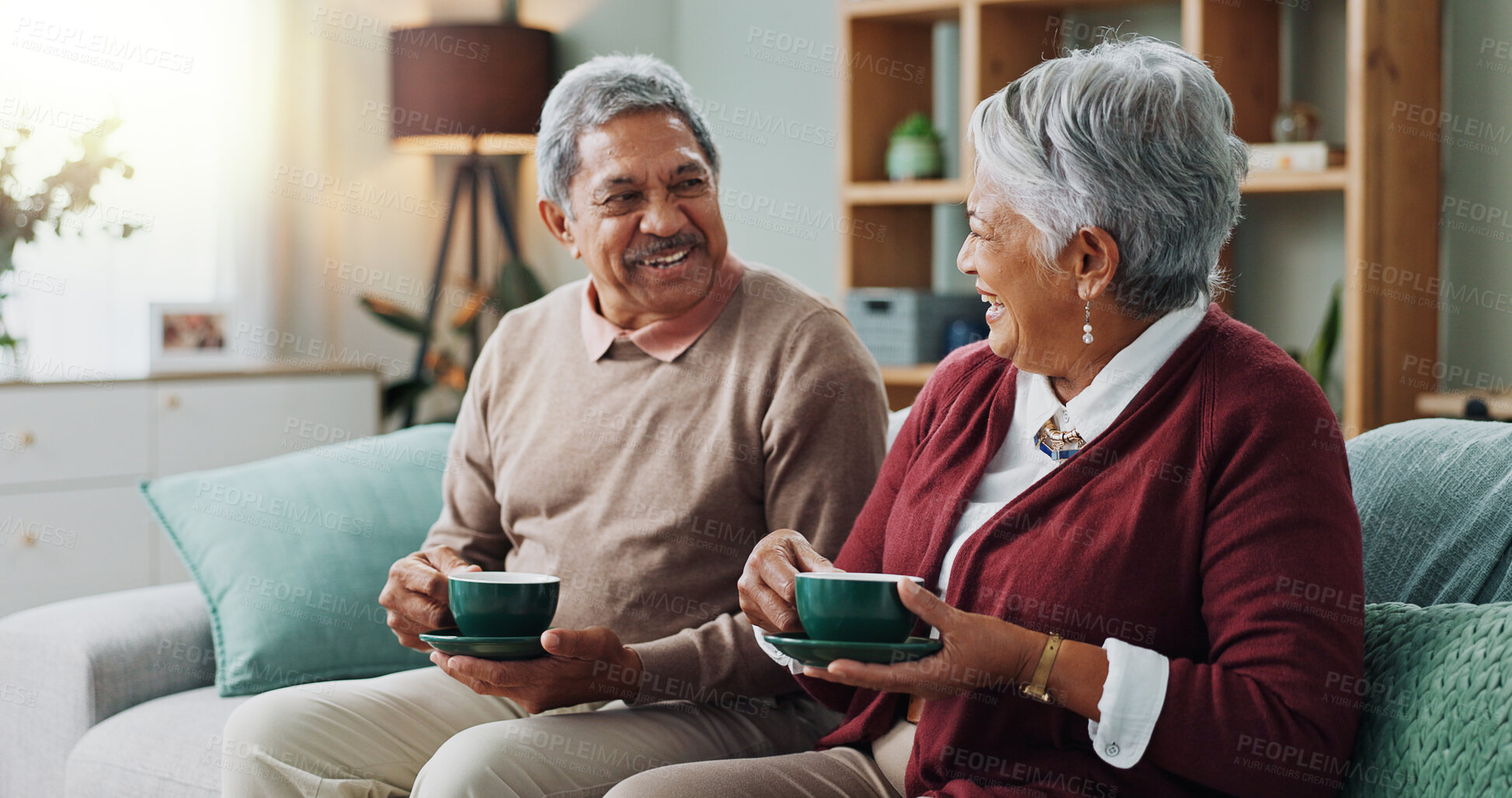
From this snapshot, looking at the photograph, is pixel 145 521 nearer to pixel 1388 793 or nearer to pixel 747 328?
pixel 747 328

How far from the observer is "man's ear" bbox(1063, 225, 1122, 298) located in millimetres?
1263

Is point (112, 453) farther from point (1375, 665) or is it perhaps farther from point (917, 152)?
point (1375, 665)

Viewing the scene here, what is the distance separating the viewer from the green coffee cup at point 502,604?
4.50 ft

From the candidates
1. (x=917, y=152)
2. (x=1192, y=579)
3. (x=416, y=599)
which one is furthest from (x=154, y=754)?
(x=917, y=152)

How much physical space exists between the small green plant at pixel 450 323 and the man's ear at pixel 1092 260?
289 centimetres

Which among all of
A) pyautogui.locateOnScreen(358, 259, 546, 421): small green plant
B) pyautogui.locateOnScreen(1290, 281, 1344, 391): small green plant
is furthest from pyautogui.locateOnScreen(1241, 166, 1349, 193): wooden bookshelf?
pyautogui.locateOnScreen(358, 259, 546, 421): small green plant

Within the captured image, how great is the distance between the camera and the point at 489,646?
1387mm

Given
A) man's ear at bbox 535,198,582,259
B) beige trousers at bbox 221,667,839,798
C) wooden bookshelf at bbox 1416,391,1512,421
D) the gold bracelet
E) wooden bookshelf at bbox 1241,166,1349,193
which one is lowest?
beige trousers at bbox 221,667,839,798

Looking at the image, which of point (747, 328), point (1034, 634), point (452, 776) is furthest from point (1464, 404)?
point (452, 776)

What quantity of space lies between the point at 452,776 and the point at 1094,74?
0.99 m

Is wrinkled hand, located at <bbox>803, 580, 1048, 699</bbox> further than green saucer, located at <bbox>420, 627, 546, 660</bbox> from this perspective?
No

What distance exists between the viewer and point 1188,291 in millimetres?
1296

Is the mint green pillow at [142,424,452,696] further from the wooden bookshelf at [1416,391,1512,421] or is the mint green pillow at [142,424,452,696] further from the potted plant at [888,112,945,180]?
the wooden bookshelf at [1416,391,1512,421]

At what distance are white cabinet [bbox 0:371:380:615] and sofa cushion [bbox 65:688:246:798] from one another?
1.44 m
